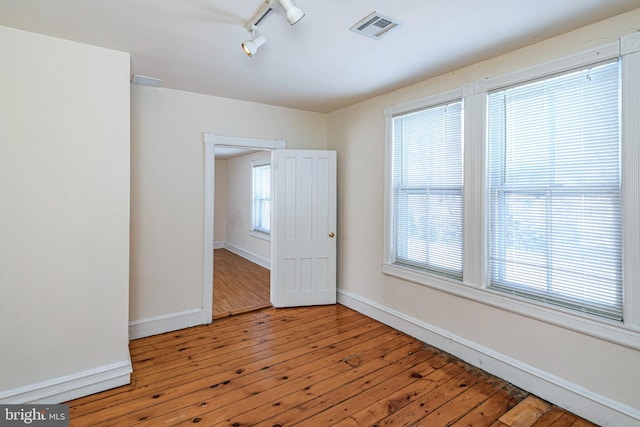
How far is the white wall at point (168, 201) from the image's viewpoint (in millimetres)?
3059

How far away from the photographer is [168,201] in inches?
127

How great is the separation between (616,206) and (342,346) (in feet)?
7.52

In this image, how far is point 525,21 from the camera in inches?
76.2

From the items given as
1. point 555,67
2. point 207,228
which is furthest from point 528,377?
point 207,228

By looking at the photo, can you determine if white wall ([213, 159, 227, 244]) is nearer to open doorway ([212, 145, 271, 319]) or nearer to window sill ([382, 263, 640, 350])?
open doorway ([212, 145, 271, 319])

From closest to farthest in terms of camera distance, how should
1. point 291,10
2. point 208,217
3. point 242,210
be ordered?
point 291,10 → point 208,217 → point 242,210

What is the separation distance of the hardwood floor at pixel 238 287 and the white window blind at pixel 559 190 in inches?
110

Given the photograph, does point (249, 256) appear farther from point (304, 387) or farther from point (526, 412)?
point (526, 412)

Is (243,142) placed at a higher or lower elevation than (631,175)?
higher

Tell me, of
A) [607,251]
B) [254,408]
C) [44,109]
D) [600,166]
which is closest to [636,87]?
[600,166]

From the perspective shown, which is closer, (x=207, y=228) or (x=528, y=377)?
(x=528, y=377)

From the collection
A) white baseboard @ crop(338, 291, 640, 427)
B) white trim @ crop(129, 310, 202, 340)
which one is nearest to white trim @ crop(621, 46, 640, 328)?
white baseboard @ crop(338, 291, 640, 427)

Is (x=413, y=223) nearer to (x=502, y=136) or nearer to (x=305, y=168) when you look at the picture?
(x=502, y=136)

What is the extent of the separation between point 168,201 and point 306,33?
7.03 ft
